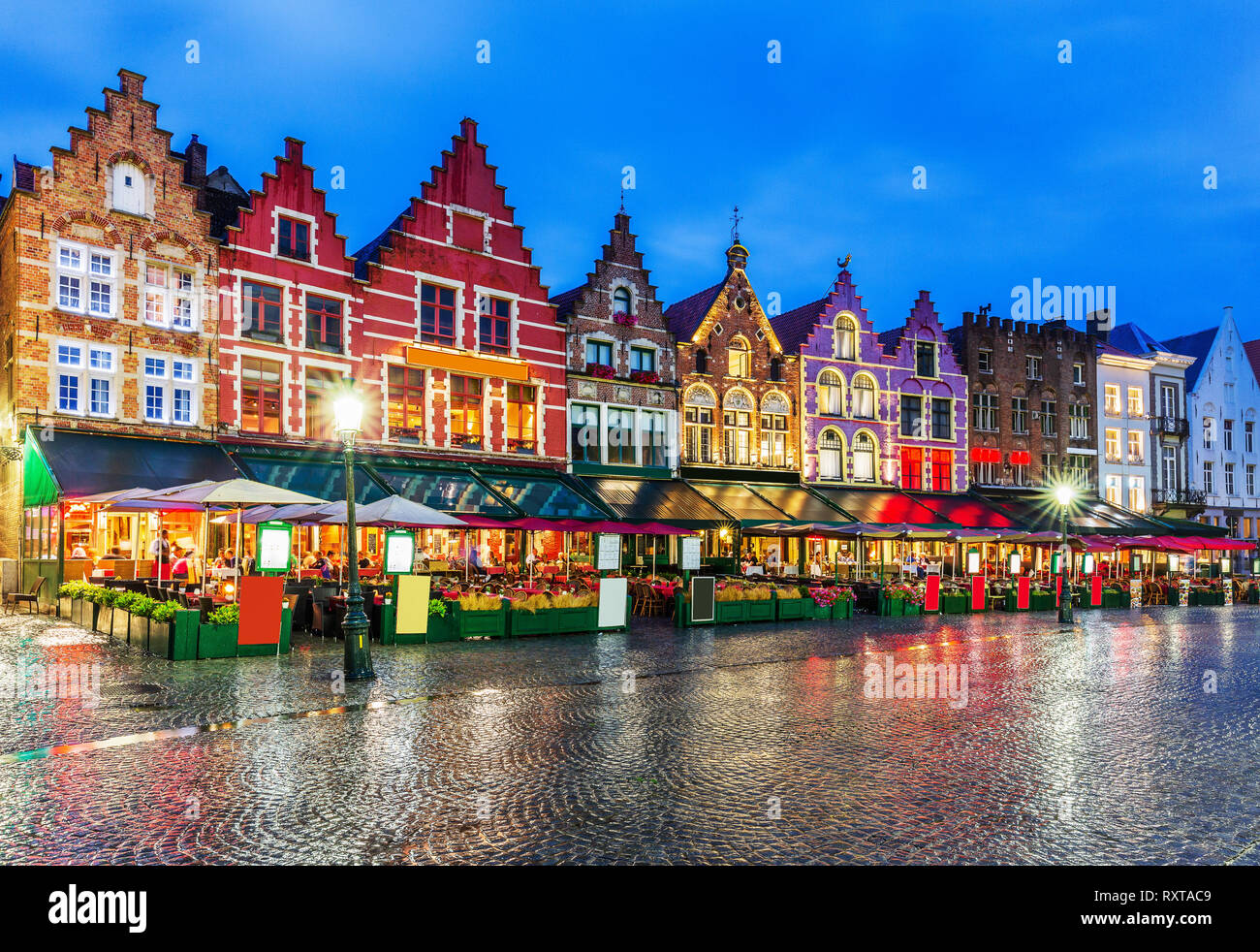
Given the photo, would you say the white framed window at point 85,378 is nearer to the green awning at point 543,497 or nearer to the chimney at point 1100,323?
the green awning at point 543,497

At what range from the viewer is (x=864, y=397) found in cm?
4016

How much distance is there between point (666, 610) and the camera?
24.0 m

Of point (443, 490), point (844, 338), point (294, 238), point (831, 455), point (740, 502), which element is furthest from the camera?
point (844, 338)

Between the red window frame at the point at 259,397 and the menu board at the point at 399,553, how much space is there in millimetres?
11386

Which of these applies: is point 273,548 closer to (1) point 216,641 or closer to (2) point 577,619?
(1) point 216,641

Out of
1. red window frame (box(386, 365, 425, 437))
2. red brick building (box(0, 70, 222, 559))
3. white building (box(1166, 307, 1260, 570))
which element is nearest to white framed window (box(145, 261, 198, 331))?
red brick building (box(0, 70, 222, 559))

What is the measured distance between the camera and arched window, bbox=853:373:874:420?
39.8 m

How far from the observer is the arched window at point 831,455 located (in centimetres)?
3866

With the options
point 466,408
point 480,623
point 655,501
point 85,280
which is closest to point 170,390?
point 85,280

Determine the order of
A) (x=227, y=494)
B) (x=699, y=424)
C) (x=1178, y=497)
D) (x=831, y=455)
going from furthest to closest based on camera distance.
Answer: (x=1178, y=497), (x=831, y=455), (x=699, y=424), (x=227, y=494)

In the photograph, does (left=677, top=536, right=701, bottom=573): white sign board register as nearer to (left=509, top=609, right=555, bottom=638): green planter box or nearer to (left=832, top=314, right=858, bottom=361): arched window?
(left=509, top=609, right=555, bottom=638): green planter box

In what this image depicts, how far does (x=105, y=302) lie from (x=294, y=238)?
5916 mm

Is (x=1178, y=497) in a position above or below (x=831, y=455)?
below
